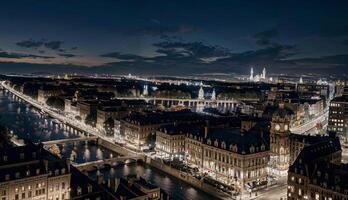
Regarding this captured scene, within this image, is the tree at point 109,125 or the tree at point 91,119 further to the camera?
the tree at point 91,119

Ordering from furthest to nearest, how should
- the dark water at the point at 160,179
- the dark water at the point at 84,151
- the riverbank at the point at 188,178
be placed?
the dark water at the point at 84,151
the dark water at the point at 160,179
the riverbank at the point at 188,178

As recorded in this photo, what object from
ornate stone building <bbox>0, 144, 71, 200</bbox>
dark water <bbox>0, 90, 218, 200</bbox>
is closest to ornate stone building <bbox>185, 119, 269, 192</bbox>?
dark water <bbox>0, 90, 218, 200</bbox>

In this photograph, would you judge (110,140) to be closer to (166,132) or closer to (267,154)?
(166,132)

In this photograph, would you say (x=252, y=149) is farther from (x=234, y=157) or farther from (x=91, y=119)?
(x=91, y=119)

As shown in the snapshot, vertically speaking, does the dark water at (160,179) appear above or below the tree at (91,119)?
below

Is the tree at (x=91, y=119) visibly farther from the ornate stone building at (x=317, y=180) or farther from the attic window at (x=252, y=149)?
the ornate stone building at (x=317, y=180)

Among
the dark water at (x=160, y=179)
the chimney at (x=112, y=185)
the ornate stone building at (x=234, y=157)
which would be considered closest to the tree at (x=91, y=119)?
the dark water at (x=160, y=179)
